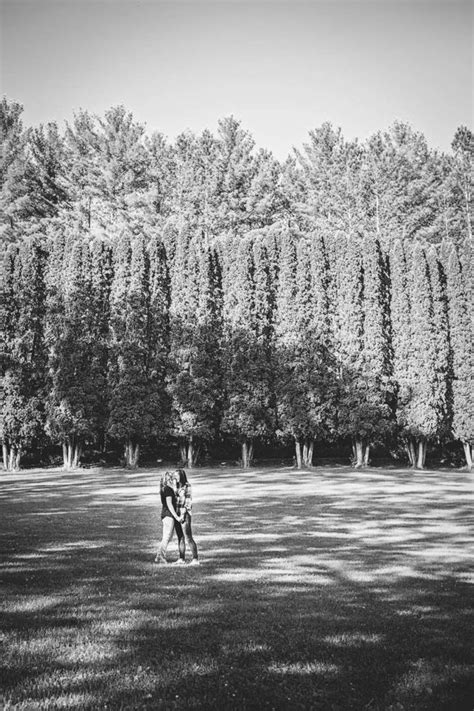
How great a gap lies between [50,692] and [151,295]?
956 inches

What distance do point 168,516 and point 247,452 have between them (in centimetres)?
1747

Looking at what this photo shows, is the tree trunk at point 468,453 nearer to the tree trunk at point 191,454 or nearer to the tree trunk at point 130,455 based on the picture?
the tree trunk at point 191,454

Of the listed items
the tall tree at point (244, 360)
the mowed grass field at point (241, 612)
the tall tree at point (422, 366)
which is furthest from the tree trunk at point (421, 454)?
the mowed grass field at point (241, 612)

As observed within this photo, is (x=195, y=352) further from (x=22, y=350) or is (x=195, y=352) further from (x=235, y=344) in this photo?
(x=22, y=350)

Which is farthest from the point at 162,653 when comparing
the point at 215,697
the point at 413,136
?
the point at 413,136

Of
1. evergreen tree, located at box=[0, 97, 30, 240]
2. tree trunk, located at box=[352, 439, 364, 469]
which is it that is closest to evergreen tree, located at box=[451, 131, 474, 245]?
tree trunk, located at box=[352, 439, 364, 469]

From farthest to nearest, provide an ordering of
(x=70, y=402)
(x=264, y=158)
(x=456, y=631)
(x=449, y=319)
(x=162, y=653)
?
(x=264, y=158), (x=449, y=319), (x=70, y=402), (x=456, y=631), (x=162, y=653)

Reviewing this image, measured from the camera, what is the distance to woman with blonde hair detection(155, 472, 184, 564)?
7.34m

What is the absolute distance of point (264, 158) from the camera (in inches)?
1558

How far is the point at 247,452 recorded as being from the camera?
80.9ft

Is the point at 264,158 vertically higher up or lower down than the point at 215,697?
higher up

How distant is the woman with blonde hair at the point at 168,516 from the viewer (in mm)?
7340

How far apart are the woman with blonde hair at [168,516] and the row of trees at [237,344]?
16415 millimetres

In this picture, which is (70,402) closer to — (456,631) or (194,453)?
(194,453)
